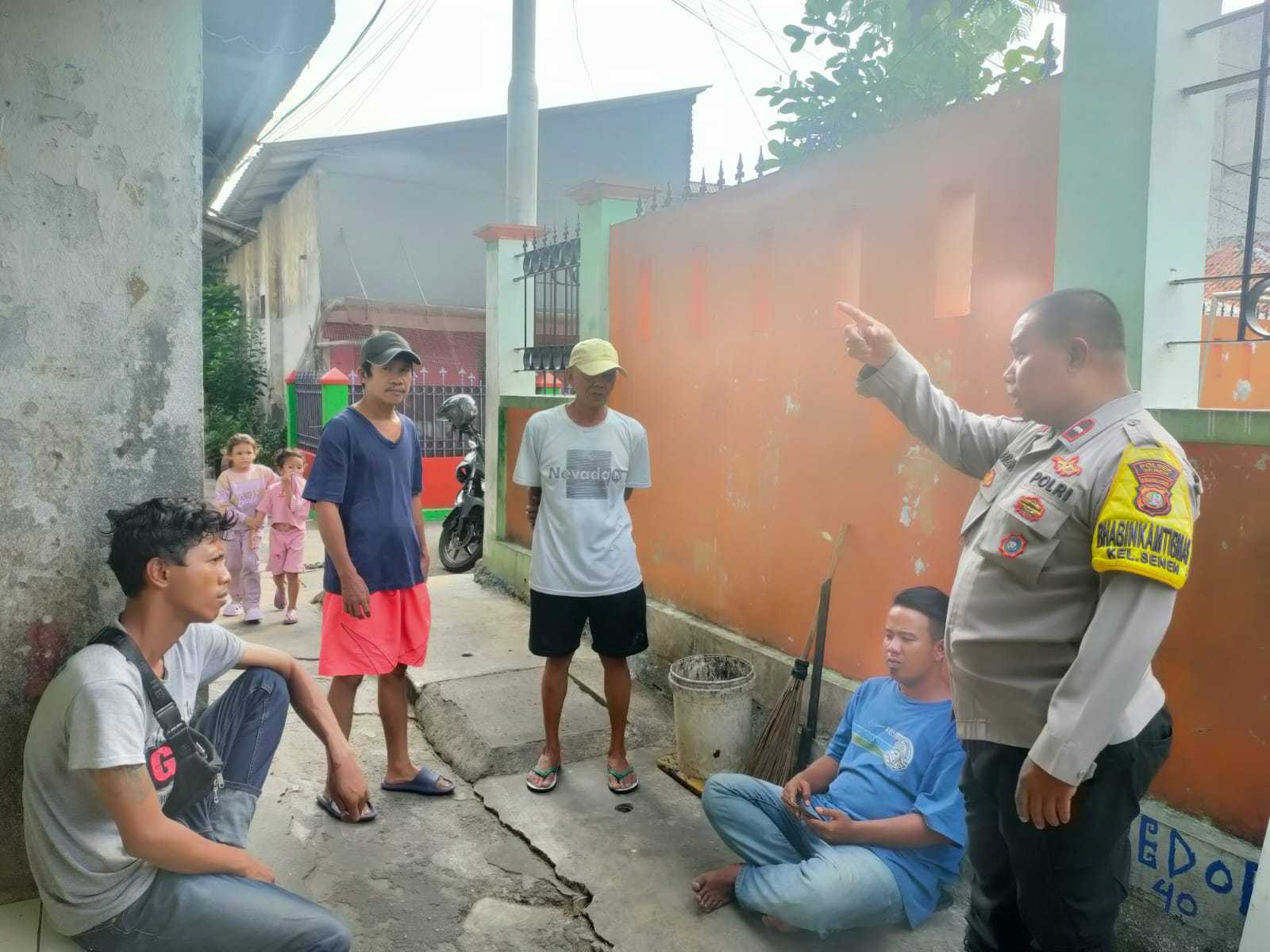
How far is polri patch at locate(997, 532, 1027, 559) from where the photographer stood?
179cm

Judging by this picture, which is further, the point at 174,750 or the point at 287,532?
the point at 287,532

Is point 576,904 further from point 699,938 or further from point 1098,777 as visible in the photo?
→ point 1098,777

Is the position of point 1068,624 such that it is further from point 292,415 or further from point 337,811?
point 292,415

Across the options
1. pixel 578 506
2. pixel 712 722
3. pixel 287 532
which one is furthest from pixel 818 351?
pixel 287 532

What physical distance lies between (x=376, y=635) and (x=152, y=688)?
4.53 ft

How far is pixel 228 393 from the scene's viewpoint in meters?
15.4

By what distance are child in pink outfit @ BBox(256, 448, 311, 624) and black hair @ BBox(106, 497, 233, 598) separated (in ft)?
13.1

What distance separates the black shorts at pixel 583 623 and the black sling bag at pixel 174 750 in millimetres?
1456

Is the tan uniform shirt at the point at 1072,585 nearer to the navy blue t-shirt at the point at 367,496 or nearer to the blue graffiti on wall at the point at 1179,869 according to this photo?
the blue graffiti on wall at the point at 1179,869

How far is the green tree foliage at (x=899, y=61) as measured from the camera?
150 inches

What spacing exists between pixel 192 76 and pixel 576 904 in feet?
8.62

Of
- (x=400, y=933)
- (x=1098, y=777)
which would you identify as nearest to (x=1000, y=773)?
(x=1098, y=777)

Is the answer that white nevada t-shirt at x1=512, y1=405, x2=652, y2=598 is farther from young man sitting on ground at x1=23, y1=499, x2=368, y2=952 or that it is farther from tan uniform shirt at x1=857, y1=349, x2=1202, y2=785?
tan uniform shirt at x1=857, y1=349, x2=1202, y2=785

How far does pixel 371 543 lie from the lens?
329 cm
